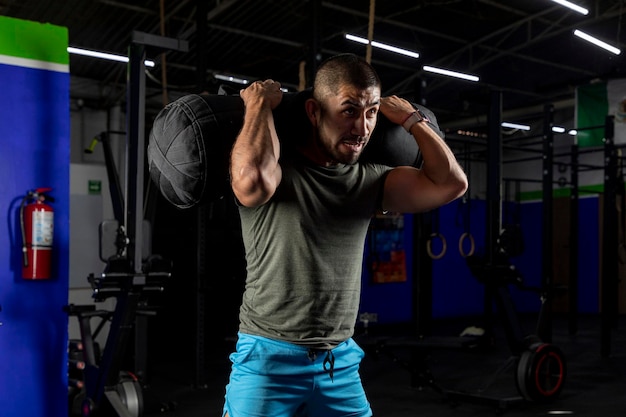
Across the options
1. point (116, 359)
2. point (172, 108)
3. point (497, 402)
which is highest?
point (172, 108)

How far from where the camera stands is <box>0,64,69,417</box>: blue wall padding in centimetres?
323

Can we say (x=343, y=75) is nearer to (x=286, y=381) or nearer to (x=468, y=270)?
(x=286, y=381)

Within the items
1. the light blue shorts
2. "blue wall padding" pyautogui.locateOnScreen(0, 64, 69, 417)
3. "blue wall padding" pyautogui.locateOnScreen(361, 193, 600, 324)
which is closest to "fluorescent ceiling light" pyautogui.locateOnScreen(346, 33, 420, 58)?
"blue wall padding" pyautogui.locateOnScreen(361, 193, 600, 324)

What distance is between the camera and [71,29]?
8.21 meters

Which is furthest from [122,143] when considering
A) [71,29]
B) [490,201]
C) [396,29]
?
[490,201]

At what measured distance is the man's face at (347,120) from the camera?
1.58m

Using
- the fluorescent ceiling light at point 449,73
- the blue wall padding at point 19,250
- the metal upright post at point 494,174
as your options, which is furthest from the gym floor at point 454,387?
the fluorescent ceiling light at point 449,73

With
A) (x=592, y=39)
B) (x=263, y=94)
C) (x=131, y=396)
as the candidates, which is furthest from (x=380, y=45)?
(x=263, y=94)

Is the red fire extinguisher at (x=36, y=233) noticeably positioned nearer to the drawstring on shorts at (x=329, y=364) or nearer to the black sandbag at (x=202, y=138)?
the black sandbag at (x=202, y=138)

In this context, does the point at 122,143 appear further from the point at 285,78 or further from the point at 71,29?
the point at 285,78

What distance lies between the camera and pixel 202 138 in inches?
65.5

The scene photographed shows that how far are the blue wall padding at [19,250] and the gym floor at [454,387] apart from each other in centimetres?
125

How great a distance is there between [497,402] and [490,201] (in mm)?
1384

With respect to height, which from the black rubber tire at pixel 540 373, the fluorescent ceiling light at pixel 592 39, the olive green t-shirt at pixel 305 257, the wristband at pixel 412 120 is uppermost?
the fluorescent ceiling light at pixel 592 39
